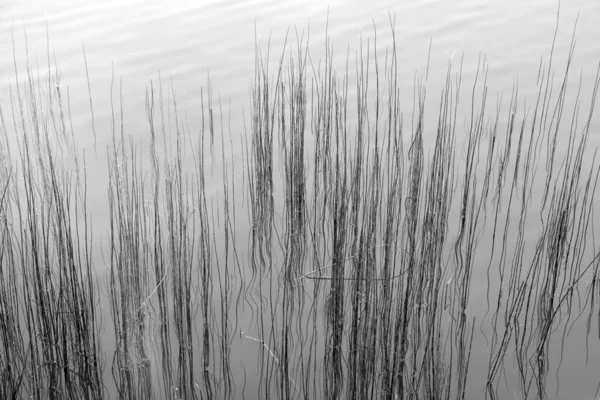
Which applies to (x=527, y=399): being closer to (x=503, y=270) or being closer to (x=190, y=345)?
(x=503, y=270)

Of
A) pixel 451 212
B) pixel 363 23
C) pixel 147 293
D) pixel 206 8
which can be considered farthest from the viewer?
Result: pixel 206 8

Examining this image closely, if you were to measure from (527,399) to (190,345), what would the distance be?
0.93 metres

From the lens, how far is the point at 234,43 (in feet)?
13.7

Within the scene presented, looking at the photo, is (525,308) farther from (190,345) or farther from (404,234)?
(190,345)

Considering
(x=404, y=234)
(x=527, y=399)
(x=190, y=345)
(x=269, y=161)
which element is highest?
(x=269, y=161)

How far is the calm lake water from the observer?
3.44 m

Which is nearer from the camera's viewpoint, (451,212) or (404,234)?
(404,234)

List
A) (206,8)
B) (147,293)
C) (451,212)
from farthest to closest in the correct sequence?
(206,8) → (451,212) → (147,293)

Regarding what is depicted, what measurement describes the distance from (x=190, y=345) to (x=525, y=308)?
3.24 feet

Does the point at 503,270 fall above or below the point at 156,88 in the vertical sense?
below

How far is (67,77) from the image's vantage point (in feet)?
12.6

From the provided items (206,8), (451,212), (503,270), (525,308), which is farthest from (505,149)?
(206,8)

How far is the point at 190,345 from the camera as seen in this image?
2008 mm

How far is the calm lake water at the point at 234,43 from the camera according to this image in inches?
135
